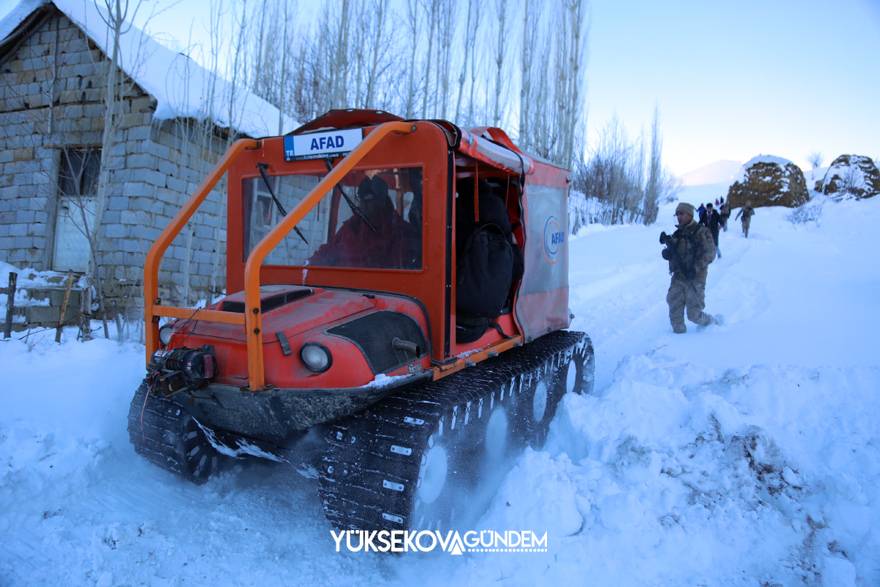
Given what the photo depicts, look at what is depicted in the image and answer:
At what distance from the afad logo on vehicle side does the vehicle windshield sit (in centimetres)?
175

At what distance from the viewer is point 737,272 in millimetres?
11844

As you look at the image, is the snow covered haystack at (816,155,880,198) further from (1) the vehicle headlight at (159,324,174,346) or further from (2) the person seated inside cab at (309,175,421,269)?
(1) the vehicle headlight at (159,324,174,346)

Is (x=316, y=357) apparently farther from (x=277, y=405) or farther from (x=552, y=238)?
(x=552, y=238)

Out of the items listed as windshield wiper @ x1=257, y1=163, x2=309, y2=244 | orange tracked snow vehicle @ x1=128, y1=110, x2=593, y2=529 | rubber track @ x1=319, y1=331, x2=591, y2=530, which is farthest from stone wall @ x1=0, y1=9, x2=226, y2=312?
rubber track @ x1=319, y1=331, x2=591, y2=530

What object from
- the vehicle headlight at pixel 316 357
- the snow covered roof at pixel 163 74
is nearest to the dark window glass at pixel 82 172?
the snow covered roof at pixel 163 74

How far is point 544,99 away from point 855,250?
11.2 metres

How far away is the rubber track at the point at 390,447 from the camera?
2.71 m

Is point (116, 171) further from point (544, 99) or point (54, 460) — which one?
point (544, 99)

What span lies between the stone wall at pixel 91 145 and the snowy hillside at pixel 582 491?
4.37 metres

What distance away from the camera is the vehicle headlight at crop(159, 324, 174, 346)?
124 inches

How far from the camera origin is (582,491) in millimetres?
3355

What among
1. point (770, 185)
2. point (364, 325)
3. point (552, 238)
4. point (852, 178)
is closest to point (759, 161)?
point (770, 185)

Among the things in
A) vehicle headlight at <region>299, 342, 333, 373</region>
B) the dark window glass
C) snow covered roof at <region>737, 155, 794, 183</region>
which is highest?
snow covered roof at <region>737, 155, 794, 183</region>

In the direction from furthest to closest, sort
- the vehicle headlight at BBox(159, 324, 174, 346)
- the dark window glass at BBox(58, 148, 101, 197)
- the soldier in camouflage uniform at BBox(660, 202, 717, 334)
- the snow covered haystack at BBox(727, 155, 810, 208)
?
the snow covered haystack at BBox(727, 155, 810, 208)
the dark window glass at BBox(58, 148, 101, 197)
the soldier in camouflage uniform at BBox(660, 202, 717, 334)
the vehicle headlight at BBox(159, 324, 174, 346)
